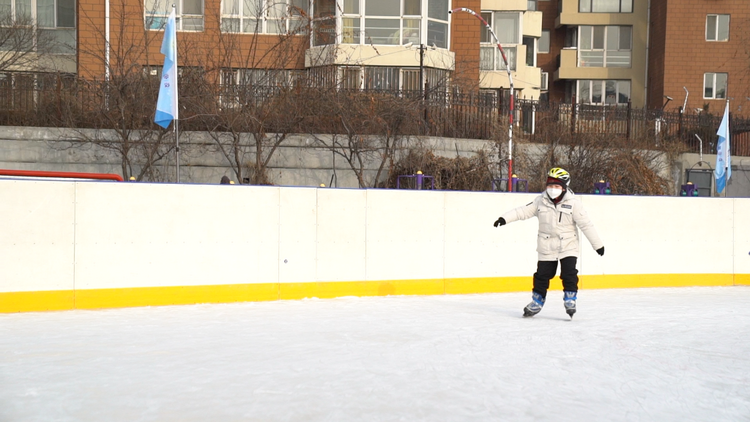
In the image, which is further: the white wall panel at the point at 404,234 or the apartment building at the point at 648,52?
the apartment building at the point at 648,52

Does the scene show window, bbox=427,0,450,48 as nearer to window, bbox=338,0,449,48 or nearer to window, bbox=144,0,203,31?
window, bbox=338,0,449,48

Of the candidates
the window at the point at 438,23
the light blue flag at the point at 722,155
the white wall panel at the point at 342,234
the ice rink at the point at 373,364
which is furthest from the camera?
the window at the point at 438,23

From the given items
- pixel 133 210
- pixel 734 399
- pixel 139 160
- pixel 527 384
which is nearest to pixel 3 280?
pixel 133 210

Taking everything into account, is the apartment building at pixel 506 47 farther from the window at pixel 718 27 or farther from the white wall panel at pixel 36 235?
the white wall panel at pixel 36 235

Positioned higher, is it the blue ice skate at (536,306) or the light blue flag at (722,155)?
the light blue flag at (722,155)

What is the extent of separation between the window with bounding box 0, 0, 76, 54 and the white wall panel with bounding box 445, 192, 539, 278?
17099mm

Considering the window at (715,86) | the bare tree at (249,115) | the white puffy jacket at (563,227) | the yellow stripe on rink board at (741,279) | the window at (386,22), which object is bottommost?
the yellow stripe on rink board at (741,279)

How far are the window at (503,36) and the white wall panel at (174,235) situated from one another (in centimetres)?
2143

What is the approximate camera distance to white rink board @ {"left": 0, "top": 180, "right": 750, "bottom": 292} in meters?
8.86

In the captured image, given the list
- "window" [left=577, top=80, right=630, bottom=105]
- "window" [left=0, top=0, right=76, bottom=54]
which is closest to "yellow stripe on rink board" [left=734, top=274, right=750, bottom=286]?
"window" [left=0, top=0, right=76, bottom=54]

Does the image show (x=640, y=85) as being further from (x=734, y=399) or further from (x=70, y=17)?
(x=734, y=399)

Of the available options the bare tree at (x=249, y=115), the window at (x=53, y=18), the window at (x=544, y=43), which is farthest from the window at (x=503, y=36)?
the window at (x=53, y=18)

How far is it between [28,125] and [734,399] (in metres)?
15.9

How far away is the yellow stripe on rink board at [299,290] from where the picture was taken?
881cm
